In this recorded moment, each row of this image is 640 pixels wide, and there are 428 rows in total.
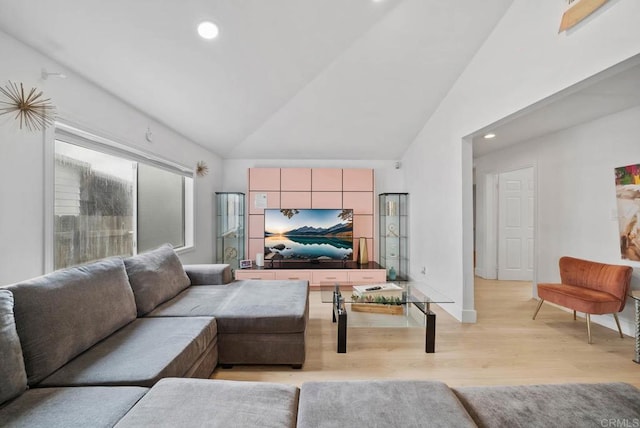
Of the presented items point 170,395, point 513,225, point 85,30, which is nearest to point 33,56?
point 85,30

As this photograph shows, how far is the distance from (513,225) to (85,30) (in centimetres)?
606

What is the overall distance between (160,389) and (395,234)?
165 inches

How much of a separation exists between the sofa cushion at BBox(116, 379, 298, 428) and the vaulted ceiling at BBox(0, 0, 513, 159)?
210 cm

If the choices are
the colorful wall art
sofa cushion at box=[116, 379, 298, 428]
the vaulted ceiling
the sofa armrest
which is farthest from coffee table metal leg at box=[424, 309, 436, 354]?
the vaulted ceiling

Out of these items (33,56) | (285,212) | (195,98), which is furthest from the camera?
(285,212)

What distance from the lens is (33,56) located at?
5.65 feet

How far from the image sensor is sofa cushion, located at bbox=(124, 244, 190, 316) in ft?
7.07

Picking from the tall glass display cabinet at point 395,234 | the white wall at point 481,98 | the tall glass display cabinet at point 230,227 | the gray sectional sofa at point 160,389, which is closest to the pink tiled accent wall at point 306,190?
the tall glass display cabinet at point 230,227

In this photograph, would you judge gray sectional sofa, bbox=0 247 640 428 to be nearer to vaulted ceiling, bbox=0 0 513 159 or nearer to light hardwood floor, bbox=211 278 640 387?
light hardwood floor, bbox=211 278 640 387

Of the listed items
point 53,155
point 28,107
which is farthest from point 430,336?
point 28,107

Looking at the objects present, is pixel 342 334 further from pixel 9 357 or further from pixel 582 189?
pixel 582 189

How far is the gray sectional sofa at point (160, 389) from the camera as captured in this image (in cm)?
100

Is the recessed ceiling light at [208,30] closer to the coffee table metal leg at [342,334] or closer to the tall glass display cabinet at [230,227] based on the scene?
the coffee table metal leg at [342,334]

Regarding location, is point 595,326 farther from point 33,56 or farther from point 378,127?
point 33,56
